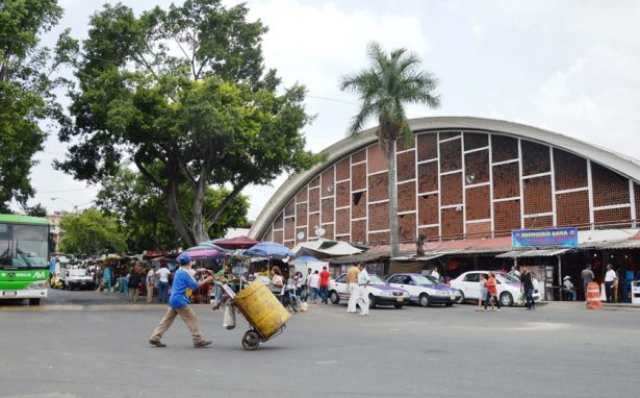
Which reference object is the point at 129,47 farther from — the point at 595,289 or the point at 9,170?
the point at 595,289

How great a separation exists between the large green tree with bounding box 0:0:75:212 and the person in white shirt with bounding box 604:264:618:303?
24.8 meters

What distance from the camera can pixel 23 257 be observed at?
904 inches

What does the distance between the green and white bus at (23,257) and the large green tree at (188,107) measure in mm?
6487

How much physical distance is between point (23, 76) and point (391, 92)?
18527 mm

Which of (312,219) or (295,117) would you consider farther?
(312,219)

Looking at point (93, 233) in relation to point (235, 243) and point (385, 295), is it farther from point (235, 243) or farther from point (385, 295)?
point (385, 295)

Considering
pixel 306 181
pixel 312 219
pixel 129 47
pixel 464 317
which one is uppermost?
pixel 129 47

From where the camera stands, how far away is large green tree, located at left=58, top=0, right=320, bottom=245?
28.5 meters

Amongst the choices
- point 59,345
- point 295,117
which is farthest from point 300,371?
point 295,117

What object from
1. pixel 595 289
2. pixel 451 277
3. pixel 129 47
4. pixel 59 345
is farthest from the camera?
pixel 451 277

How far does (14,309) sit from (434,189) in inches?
1004

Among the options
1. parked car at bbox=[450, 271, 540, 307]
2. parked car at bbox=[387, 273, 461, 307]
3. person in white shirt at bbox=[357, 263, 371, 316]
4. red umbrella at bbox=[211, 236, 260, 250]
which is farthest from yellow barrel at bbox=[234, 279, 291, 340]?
parked car at bbox=[450, 271, 540, 307]

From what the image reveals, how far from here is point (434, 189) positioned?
3956cm

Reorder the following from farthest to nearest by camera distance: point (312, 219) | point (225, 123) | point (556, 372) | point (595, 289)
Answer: point (312, 219) < point (225, 123) < point (595, 289) < point (556, 372)
